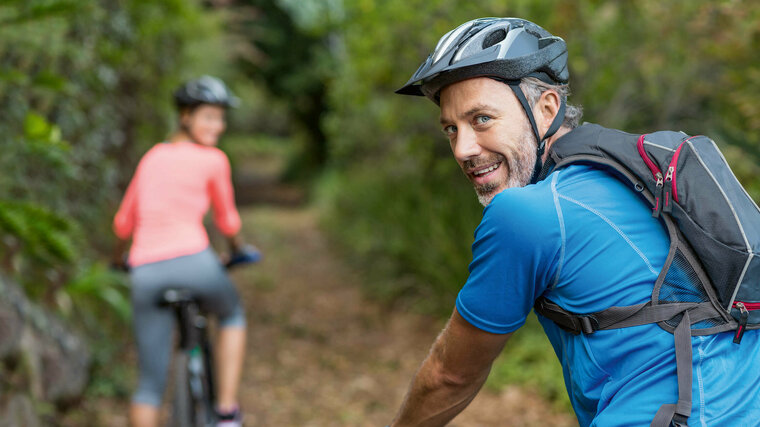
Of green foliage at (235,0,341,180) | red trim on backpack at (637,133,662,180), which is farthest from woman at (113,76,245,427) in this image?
green foliage at (235,0,341,180)

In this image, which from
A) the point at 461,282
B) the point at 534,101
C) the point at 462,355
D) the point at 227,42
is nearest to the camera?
the point at 462,355

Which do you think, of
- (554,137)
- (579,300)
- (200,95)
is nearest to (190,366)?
(200,95)

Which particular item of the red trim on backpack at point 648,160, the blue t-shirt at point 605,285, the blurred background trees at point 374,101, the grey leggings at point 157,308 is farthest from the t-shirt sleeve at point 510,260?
the grey leggings at point 157,308

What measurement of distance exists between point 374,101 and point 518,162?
866 centimetres

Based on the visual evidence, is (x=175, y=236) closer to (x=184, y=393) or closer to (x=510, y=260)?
(x=184, y=393)

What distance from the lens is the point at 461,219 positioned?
729 centimetres

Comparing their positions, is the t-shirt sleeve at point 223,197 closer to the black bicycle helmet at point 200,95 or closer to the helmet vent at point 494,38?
the black bicycle helmet at point 200,95

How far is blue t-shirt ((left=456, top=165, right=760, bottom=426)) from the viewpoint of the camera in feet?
4.82

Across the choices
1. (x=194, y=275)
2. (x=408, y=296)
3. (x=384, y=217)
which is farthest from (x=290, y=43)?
(x=194, y=275)

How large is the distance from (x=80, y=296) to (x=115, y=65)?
92.5 inches

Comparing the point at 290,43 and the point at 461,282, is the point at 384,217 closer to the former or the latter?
the point at 461,282

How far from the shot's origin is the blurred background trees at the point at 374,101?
429cm

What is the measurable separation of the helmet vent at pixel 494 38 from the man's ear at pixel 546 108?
0.65 feet

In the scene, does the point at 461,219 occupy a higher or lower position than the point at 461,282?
higher
